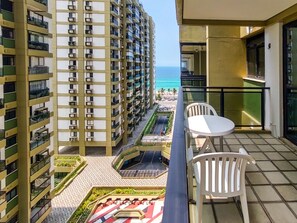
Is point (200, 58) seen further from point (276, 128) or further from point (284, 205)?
point (284, 205)

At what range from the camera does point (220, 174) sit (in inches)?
84.2

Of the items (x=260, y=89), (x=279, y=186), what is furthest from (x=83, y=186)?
(x=279, y=186)

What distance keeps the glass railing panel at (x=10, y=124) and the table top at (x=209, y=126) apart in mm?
9254

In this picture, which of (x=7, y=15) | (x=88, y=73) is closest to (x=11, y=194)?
(x=7, y=15)

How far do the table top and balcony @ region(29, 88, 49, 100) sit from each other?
1030 cm

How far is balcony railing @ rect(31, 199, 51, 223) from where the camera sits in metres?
12.7

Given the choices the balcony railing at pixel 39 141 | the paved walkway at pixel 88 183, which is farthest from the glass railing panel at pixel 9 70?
the paved walkway at pixel 88 183

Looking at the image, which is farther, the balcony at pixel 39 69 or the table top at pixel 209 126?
the balcony at pixel 39 69

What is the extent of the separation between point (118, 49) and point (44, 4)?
38.8 feet

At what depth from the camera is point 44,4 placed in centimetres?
1402

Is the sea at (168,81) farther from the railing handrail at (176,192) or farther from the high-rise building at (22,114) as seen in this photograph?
the railing handrail at (176,192)

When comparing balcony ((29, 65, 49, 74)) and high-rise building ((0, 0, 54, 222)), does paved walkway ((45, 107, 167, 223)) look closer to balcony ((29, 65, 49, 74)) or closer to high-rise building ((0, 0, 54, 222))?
high-rise building ((0, 0, 54, 222))

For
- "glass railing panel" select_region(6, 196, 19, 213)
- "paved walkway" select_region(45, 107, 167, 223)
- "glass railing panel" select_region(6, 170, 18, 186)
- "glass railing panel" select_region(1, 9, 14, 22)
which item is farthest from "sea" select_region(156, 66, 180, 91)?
"glass railing panel" select_region(6, 196, 19, 213)

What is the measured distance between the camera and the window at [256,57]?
7099 mm
